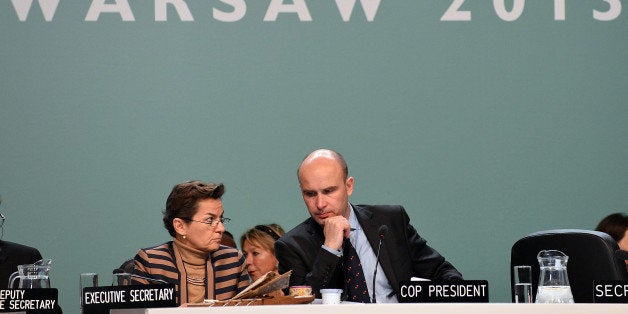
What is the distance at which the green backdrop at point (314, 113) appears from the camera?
480cm

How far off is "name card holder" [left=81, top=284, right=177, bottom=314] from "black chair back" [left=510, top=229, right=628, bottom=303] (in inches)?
48.5

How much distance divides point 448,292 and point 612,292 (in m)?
0.44

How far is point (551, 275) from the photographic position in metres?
2.68

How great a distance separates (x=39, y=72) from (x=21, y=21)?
10.7 inches

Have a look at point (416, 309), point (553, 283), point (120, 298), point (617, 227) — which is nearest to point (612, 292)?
point (553, 283)

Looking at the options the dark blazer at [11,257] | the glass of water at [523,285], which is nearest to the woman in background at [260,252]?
the dark blazer at [11,257]

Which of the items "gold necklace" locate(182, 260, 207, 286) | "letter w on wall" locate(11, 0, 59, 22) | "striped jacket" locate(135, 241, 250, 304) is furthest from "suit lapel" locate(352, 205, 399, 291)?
"letter w on wall" locate(11, 0, 59, 22)

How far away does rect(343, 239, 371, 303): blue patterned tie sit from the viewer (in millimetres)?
3686

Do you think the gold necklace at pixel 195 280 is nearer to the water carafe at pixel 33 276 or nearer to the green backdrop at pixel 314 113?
the water carafe at pixel 33 276

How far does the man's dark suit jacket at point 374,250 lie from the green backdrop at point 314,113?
0.85 metres

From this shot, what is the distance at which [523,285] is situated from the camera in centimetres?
274

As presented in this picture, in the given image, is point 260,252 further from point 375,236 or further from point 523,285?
point 523,285

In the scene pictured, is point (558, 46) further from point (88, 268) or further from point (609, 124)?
point (88, 268)

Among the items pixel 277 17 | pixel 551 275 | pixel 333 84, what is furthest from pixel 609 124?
pixel 551 275
